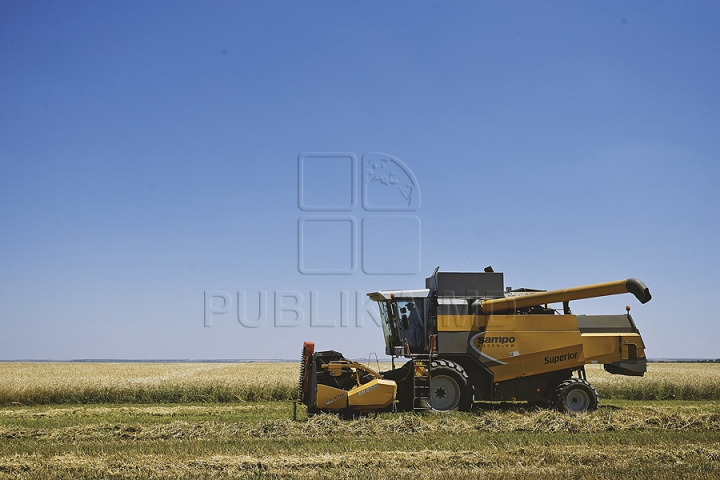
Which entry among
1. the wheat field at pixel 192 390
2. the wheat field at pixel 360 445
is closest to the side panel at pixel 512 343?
the wheat field at pixel 360 445

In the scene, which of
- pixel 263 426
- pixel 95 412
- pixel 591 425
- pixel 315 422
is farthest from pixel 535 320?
pixel 95 412

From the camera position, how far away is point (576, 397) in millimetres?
13859

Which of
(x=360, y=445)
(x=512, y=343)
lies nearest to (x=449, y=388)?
(x=512, y=343)

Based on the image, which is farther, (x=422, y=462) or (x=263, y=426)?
(x=263, y=426)

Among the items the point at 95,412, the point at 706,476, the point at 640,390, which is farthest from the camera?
the point at 640,390

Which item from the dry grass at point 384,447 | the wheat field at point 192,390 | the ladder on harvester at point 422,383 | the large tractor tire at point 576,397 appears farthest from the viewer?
the wheat field at point 192,390

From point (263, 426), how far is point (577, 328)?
7.58 m

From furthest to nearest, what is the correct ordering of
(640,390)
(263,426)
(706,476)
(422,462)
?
(640,390)
(263,426)
(422,462)
(706,476)

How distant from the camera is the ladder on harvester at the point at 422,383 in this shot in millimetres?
13102

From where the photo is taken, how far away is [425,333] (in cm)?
1426

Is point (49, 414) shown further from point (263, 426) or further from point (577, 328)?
point (577, 328)

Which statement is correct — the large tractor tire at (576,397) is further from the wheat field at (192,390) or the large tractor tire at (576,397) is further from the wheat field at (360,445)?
the wheat field at (192,390)

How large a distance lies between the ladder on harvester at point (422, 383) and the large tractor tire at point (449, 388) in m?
0.26

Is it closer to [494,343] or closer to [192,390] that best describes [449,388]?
[494,343]
